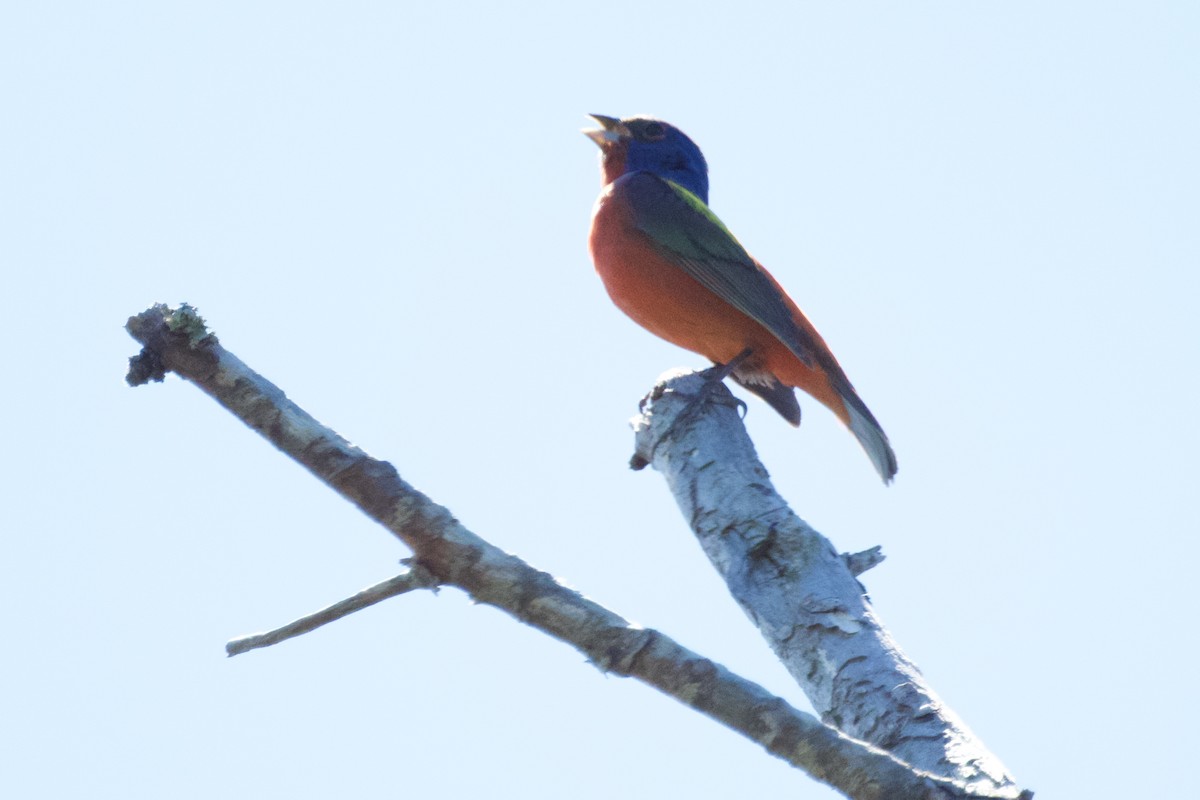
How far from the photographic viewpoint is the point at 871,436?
6414mm

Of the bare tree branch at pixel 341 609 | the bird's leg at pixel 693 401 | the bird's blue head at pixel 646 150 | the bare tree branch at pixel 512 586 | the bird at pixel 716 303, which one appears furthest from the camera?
the bird's blue head at pixel 646 150

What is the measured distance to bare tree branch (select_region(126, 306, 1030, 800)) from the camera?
8.08 ft

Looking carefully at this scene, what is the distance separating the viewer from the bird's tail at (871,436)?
20.9 ft

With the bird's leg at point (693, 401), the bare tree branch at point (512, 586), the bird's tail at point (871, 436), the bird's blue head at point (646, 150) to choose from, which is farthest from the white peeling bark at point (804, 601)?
the bird's blue head at point (646, 150)

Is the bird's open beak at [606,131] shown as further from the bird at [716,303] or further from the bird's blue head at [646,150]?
the bird at [716,303]

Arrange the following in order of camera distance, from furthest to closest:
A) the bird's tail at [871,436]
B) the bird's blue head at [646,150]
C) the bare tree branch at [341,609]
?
the bird's blue head at [646,150] → the bird's tail at [871,436] → the bare tree branch at [341,609]

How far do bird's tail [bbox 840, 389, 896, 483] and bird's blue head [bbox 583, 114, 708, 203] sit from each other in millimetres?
2265

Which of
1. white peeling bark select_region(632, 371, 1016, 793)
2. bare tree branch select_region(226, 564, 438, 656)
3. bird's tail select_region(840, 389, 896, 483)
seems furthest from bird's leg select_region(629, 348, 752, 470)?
bare tree branch select_region(226, 564, 438, 656)

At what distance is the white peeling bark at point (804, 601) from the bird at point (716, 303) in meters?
1.88

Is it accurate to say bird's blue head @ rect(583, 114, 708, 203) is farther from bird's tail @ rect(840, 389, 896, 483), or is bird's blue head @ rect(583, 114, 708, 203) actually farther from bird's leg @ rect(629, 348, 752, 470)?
bird's leg @ rect(629, 348, 752, 470)

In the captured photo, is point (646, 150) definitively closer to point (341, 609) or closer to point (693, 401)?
point (693, 401)

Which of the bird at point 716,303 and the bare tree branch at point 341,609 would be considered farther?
the bird at point 716,303

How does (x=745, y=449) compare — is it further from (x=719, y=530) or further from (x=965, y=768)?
(x=965, y=768)

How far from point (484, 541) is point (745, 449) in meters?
1.83
